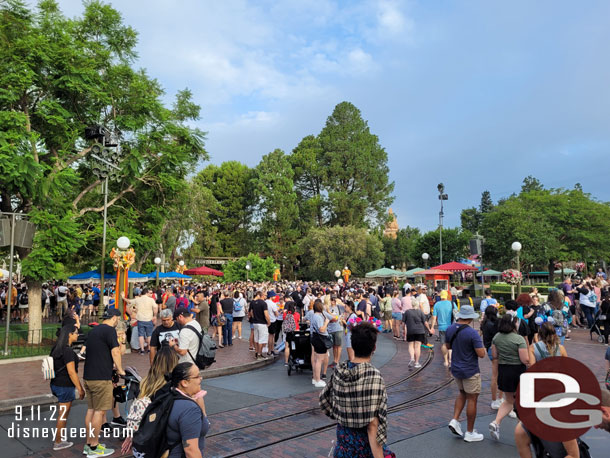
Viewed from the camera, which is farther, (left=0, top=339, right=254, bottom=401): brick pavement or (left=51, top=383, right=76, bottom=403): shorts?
(left=0, top=339, right=254, bottom=401): brick pavement

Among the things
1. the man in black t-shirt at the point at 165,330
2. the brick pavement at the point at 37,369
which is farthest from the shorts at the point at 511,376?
the brick pavement at the point at 37,369

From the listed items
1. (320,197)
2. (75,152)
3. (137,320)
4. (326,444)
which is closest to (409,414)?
(326,444)

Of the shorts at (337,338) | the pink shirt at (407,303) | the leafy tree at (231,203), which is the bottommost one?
the shorts at (337,338)

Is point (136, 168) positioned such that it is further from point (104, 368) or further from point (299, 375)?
point (104, 368)

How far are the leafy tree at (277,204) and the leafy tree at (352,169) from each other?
15.6ft

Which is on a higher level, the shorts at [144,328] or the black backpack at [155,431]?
the black backpack at [155,431]

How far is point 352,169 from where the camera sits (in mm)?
50875

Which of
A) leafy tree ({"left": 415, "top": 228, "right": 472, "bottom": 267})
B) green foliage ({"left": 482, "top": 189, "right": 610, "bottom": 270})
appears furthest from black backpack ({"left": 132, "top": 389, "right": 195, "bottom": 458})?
leafy tree ({"left": 415, "top": 228, "right": 472, "bottom": 267})

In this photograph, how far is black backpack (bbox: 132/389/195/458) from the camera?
2.96 metres

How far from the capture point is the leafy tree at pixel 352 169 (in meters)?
50.5

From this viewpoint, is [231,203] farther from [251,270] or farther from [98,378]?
[98,378]

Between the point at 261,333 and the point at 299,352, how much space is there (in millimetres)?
1734

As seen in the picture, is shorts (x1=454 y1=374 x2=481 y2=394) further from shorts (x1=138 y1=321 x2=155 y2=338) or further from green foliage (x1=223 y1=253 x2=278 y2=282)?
green foliage (x1=223 y1=253 x2=278 y2=282)

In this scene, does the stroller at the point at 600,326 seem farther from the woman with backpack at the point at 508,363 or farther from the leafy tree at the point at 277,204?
the leafy tree at the point at 277,204
